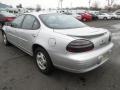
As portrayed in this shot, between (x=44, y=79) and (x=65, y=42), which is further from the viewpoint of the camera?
(x=44, y=79)

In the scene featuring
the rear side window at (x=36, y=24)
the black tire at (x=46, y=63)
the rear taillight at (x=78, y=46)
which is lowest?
the black tire at (x=46, y=63)

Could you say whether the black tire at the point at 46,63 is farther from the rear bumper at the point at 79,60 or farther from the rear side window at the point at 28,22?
the rear side window at the point at 28,22

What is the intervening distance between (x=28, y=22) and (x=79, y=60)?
7.09ft

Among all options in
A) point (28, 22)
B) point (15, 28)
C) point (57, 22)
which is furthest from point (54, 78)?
point (15, 28)

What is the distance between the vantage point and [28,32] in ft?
13.3

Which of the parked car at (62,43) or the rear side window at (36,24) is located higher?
the rear side window at (36,24)

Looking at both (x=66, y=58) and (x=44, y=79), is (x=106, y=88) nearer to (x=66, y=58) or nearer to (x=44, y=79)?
(x=66, y=58)

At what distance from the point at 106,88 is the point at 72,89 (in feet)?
2.37

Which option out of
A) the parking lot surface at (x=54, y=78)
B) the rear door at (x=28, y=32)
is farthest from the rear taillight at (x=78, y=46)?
the rear door at (x=28, y=32)

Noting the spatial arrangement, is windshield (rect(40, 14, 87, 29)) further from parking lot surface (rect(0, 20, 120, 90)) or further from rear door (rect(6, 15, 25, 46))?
parking lot surface (rect(0, 20, 120, 90))

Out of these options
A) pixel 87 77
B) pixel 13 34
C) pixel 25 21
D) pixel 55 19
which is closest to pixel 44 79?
pixel 87 77

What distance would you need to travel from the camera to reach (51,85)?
3.24m

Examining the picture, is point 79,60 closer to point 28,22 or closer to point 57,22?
point 57,22

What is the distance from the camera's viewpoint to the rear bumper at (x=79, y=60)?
2.85 m
